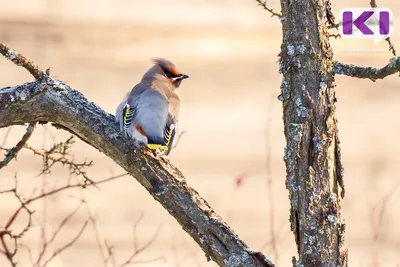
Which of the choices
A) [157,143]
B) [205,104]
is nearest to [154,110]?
[157,143]

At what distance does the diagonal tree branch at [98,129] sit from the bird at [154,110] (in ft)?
0.70

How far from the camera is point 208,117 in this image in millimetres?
6363

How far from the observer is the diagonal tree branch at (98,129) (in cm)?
264

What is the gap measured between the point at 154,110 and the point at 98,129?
0.75 metres

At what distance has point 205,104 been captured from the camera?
6.40 metres

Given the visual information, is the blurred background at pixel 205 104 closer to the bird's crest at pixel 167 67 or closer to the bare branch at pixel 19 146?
the bird's crest at pixel 167 67

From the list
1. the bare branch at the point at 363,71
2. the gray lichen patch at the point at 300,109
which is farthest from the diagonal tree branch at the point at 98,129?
the bare branch at the point at 363,71

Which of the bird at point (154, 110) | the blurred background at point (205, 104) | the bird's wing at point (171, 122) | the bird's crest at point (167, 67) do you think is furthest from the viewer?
the blurred background at point (205, 104)

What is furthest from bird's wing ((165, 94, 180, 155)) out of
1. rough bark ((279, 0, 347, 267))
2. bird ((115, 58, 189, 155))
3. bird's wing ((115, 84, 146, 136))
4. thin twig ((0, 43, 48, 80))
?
rough bark ((279, 0, 347, 267))

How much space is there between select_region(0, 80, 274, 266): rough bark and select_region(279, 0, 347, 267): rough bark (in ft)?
0.62

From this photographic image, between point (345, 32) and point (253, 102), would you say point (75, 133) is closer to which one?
point (345, 32)

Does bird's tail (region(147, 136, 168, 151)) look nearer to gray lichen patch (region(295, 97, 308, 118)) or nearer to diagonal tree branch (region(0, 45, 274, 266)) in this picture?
diagonal tree branch (region(0, 45, 274, 266))

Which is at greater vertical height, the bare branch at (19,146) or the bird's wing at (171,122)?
the bird's wing at (171,122)

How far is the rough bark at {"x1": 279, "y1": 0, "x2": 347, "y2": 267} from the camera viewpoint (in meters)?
2.54
